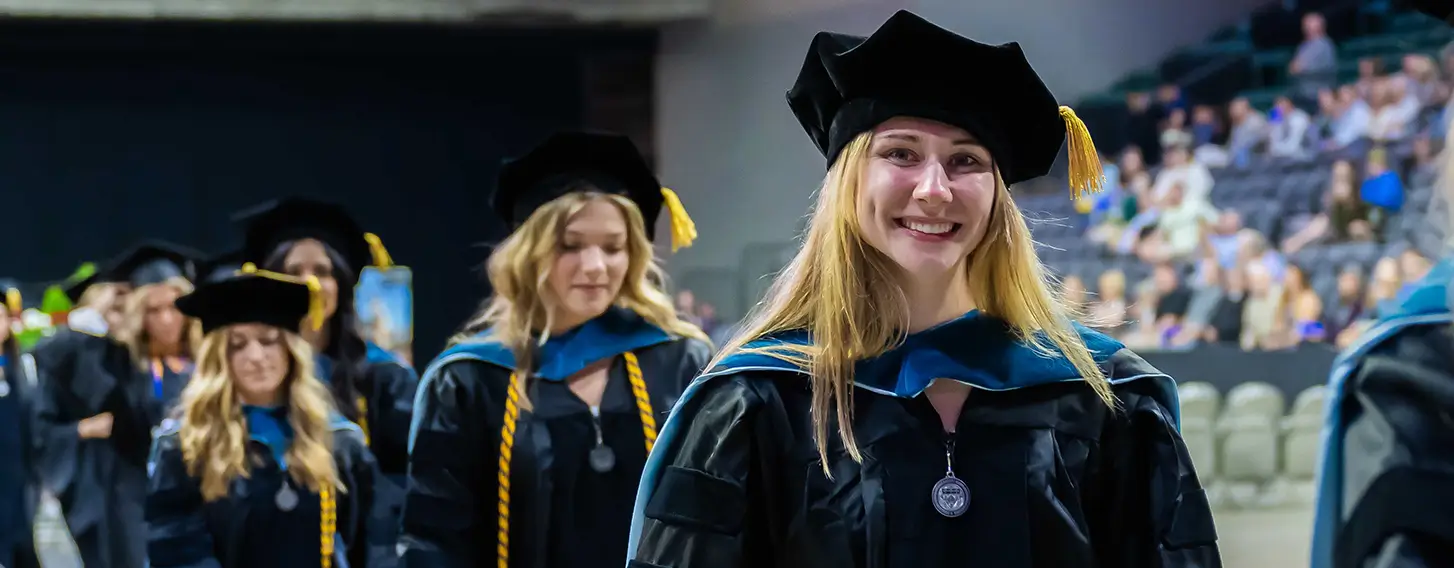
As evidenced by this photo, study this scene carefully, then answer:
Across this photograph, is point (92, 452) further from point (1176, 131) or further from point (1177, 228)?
point (1176, 131)

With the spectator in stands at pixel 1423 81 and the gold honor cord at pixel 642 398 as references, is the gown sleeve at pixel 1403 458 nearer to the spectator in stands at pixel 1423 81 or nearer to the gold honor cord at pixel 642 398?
the gold honor cord at pixel 642 398

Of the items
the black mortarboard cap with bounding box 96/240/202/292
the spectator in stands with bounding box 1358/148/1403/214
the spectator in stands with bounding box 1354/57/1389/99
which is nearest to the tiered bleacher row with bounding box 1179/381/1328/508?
the spectator in stands with bounding box 1358/148/1403/214

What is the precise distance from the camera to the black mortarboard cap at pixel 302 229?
546 centimetres

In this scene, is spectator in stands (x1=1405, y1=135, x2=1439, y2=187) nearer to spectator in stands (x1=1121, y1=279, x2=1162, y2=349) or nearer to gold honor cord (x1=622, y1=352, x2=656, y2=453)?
spectator in stands (x1=1121, y1=279, x2=1162, y2=349)

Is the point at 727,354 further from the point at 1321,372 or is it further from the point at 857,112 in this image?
the point at 1321,372

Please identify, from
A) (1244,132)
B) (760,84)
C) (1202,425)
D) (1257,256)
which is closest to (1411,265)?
(1257,256)

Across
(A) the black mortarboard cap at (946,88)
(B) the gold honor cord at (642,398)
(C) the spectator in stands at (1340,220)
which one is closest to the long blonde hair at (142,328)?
(B) the gold honor cord at (642,398)

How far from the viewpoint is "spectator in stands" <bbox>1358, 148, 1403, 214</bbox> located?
10570mm

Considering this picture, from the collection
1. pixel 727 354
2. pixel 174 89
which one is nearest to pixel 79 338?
pixel 727 354

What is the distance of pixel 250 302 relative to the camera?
4660 mm

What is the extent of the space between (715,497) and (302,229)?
372 cm

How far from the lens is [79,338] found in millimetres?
7047

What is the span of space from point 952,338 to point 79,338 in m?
5.80

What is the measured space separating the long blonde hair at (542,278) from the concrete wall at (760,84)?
8.69 meters
